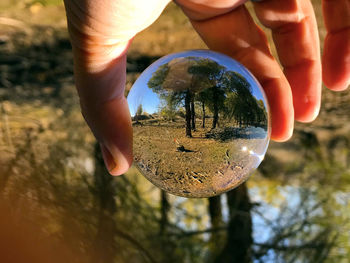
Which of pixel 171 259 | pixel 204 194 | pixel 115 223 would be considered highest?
pixel 204 194

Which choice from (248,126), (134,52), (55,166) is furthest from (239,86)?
(55,166)

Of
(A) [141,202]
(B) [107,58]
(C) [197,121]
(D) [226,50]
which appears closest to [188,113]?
(C) [197,121]

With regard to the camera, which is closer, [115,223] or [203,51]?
[203,51]

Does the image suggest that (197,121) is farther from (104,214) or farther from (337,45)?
(104,214)

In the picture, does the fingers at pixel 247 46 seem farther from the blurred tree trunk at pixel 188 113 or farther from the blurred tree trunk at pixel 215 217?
the blurred tree trunk at pixel 215 217

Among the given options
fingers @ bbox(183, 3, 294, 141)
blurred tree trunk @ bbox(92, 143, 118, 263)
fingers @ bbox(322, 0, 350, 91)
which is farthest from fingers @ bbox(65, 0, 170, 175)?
blurred tree trunk @ bbox(92, 143, 118, 263)

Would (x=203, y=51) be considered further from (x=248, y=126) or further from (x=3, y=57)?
(x=3, y=57)

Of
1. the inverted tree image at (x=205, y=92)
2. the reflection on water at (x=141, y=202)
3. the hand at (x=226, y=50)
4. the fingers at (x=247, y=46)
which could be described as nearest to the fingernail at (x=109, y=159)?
the hand at (x=226, y=50)

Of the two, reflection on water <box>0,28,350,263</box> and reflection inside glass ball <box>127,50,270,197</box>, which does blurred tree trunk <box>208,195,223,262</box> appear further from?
reflection inside glass ball <box>127,50,270,197</box>
